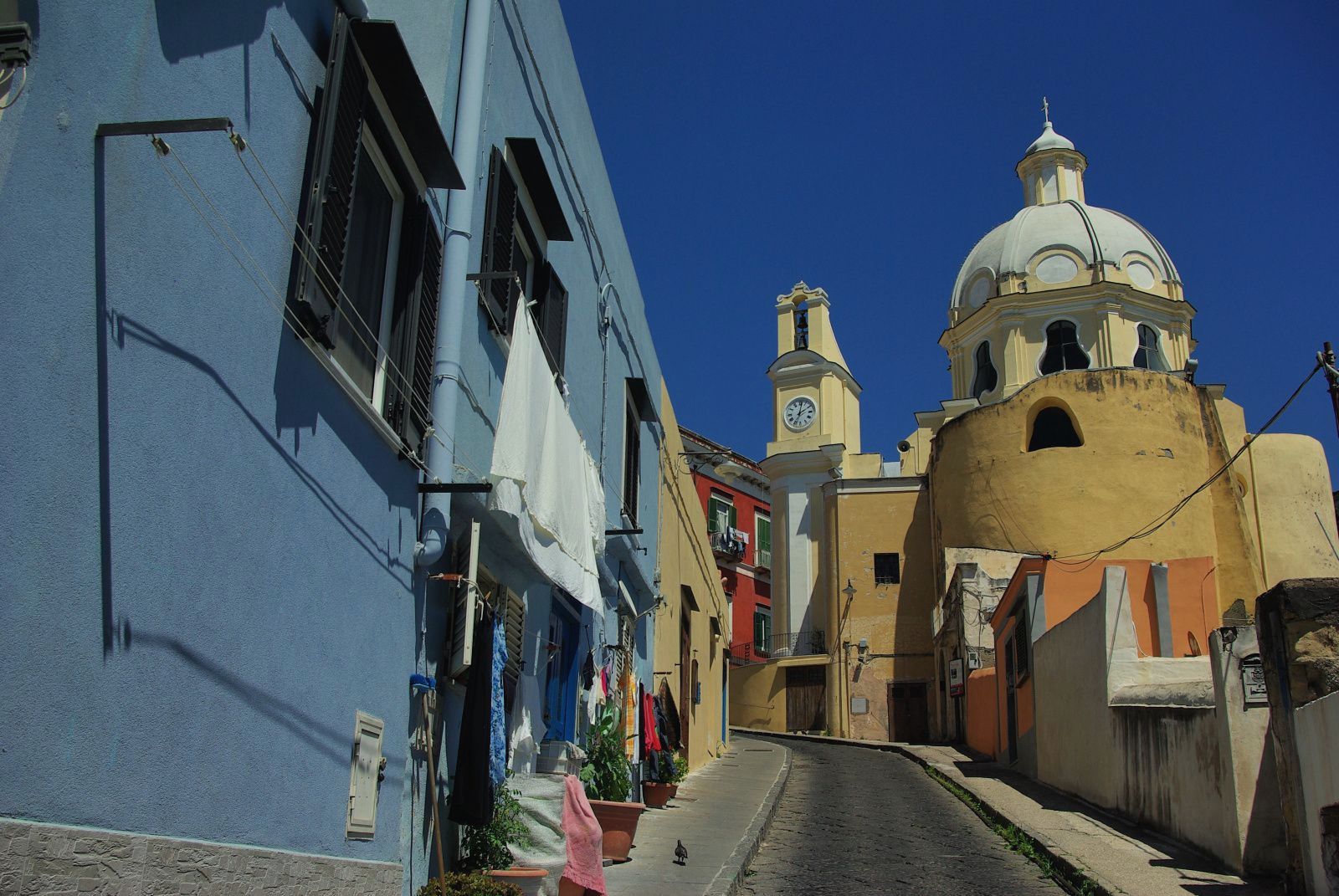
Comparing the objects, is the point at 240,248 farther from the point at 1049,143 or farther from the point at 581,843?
the point at 1049,143

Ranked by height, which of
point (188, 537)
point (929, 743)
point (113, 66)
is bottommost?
point (929, 743)

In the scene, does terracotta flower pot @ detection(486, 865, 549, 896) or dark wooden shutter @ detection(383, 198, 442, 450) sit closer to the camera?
dark wooden shutter @ detection(383, 198, 442, 450)

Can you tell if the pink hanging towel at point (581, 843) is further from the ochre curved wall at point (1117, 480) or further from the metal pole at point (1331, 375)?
the ochre curved wall at point (1117, 480)

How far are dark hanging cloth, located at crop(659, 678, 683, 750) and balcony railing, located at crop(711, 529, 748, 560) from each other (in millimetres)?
29785

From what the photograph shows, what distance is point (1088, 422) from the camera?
31438 millimetres

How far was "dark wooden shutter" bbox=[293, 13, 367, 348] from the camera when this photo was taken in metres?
5.39

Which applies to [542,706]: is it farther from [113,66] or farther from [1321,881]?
[113,66]

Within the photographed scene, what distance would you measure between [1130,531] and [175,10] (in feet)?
98.4

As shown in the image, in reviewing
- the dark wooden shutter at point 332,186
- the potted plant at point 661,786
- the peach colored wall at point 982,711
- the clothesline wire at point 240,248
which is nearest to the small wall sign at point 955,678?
the peach colored wall at point 982,711

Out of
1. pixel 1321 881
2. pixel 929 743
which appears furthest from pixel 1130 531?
pixel 1321 881

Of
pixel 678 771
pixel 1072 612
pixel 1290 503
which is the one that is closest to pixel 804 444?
pixel 1290 503

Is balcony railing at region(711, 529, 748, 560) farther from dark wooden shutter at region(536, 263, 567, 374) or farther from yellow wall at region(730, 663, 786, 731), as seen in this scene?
dark wooden shutter at region(536, 263, 567, 374)

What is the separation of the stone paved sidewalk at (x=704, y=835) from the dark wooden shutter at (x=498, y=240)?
4.18 metres

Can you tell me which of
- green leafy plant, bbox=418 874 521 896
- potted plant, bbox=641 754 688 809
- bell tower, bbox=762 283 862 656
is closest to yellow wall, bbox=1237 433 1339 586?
bell tower, bbox=762 283 862 656
